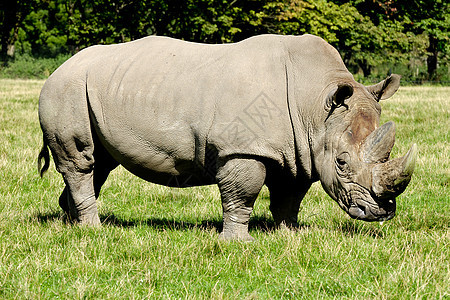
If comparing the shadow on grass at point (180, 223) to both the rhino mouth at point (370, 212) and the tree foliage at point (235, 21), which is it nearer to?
the rhino mouth at point (370, 212)

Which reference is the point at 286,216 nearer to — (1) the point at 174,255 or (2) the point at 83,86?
(1) the point at 174,255

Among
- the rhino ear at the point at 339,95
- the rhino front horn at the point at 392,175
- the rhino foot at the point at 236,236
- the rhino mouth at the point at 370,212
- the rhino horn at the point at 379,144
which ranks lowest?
the rhino foot at the point at 236,236

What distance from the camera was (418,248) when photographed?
16.0 feet

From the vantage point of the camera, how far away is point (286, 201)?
5656 millimetres

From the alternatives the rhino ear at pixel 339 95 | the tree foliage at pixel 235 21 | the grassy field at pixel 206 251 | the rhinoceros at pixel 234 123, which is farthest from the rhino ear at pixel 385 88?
the tree foliage at pixel 235 21

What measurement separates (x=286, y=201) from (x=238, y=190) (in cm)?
85

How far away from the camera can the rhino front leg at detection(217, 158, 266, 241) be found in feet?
16.0

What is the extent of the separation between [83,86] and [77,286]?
2244 mm

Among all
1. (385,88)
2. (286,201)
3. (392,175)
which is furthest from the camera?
(286,201)

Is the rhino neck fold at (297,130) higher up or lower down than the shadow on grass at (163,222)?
higher up

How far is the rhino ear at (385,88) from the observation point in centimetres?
501

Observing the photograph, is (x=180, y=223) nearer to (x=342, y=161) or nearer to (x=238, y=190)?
(x=238, y=190)

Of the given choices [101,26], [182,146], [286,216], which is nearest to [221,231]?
[286,216]

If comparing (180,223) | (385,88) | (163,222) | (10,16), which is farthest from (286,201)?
(10,16)
